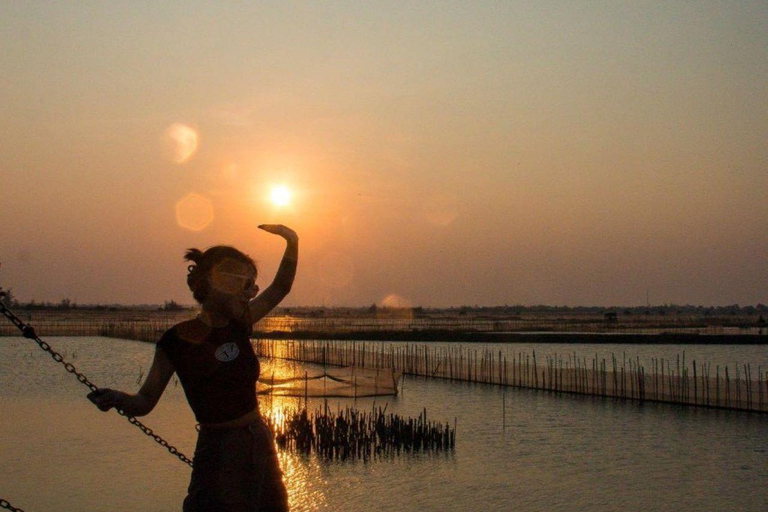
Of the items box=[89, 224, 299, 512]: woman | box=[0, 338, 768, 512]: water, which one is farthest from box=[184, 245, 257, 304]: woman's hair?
box=[0, 338, 768, 512]: water

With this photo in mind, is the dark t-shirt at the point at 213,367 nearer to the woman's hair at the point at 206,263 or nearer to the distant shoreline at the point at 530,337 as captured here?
the woman's hair at the point at 206,263

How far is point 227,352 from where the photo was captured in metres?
3.48

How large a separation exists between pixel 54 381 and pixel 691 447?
2420 centimetres

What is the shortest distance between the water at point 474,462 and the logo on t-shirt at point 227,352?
36.5 ft

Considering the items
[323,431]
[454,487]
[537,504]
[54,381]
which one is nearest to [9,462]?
[323,431]

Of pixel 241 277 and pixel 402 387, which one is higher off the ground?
pixel 241 277

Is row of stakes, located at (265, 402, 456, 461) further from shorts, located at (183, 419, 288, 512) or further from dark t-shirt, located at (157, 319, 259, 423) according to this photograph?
dark t-shirt, located at (157, 319, 259, 423)

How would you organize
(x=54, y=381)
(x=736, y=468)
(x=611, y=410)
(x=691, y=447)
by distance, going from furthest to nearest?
(x=54, y=381), (x=611, y=410), (x=691, y=447), (x=736, y=468)

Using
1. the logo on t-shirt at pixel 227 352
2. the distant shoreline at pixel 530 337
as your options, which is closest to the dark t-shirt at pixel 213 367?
the logo on t-shirt at pixel 227 352

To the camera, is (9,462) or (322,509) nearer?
(322,509)

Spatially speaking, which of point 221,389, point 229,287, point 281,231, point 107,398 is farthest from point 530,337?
point 107,398

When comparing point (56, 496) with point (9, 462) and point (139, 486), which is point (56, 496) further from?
point (9, 462)

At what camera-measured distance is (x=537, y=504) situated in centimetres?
1470

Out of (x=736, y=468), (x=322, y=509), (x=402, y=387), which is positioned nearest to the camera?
(x=322, y=509)
